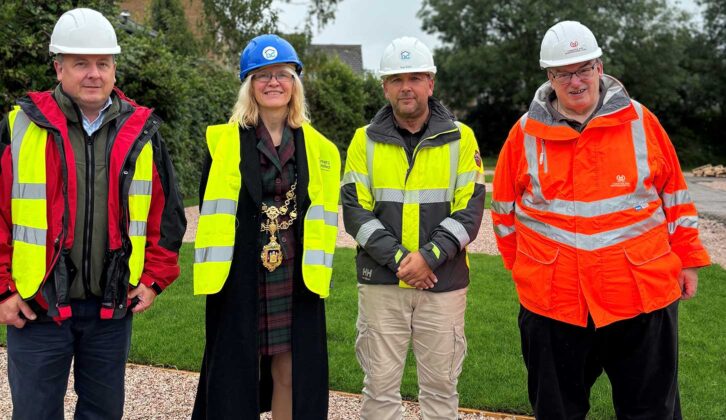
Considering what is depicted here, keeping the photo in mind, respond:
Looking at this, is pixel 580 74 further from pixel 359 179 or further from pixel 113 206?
pixel 113 206

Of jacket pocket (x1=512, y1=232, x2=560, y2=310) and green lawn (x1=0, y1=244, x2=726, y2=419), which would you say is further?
green lawn (x1=0, y1=244, x2=726, y2=419)

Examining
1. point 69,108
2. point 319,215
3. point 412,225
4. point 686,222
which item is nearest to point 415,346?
point 412,225

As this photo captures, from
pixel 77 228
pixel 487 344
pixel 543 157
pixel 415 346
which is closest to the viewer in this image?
pixel 77 228

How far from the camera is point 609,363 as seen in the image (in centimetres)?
344

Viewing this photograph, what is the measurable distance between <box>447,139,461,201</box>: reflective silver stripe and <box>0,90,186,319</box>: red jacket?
54.2 inches

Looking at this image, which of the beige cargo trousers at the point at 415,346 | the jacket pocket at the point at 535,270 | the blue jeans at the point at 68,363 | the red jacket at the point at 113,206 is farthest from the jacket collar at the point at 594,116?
the blue jeans at the point at 68,363

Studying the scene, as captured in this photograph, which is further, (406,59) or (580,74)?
(406,59)

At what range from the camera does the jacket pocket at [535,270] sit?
3.37 m

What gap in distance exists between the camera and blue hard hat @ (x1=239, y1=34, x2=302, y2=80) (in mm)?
3441

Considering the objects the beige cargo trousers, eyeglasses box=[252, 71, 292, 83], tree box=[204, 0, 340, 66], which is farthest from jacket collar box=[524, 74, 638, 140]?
tree box=[204, 0, 340, 66]

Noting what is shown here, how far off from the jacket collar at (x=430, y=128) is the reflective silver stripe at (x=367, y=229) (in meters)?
0.43

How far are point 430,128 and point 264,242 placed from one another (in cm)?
106

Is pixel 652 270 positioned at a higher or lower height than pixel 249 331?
higher

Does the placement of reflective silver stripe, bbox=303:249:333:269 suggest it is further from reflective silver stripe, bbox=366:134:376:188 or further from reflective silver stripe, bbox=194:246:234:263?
reflective silver stripe, bbox=366:134:376:188
